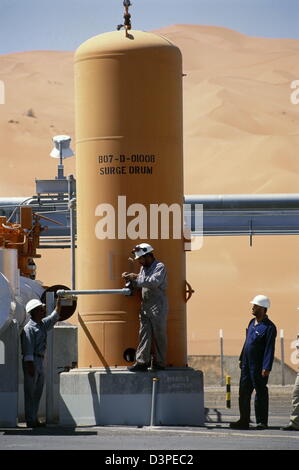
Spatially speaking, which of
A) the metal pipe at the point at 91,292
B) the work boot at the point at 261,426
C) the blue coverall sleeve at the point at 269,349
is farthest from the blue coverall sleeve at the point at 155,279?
the work boot at the point at 261,426

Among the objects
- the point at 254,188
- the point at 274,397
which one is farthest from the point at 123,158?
the point at 254,188

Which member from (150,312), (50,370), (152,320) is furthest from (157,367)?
(50,370)

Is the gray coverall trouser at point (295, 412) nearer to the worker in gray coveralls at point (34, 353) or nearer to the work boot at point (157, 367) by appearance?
the work boot at point (157, 367)

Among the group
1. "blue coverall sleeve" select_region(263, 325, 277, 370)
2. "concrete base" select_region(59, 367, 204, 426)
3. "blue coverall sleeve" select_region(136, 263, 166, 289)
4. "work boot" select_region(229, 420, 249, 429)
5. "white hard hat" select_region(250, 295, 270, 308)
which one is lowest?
"work boot" select_region(229, 420, 249, 429)

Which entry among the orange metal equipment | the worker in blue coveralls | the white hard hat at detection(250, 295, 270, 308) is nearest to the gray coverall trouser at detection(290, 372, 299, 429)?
the worker in blue coveralls

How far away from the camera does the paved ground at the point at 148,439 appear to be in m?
13.5

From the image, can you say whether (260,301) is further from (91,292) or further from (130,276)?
(91,292)

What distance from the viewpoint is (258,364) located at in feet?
58.2

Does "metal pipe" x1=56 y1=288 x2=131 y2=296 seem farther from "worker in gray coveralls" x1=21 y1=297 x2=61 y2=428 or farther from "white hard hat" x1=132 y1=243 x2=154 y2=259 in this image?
"white hard hat" x1=132 y1=243 x2=154 y2=259

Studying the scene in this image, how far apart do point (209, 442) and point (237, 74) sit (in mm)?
110721

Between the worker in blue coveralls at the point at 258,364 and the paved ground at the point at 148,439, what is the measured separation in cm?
21

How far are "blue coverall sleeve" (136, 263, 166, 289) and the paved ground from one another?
6.22 feet

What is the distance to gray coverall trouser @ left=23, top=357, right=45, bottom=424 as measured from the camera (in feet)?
57.1

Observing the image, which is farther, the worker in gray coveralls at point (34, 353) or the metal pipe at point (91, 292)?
the metal pipe at point (91, 292)
